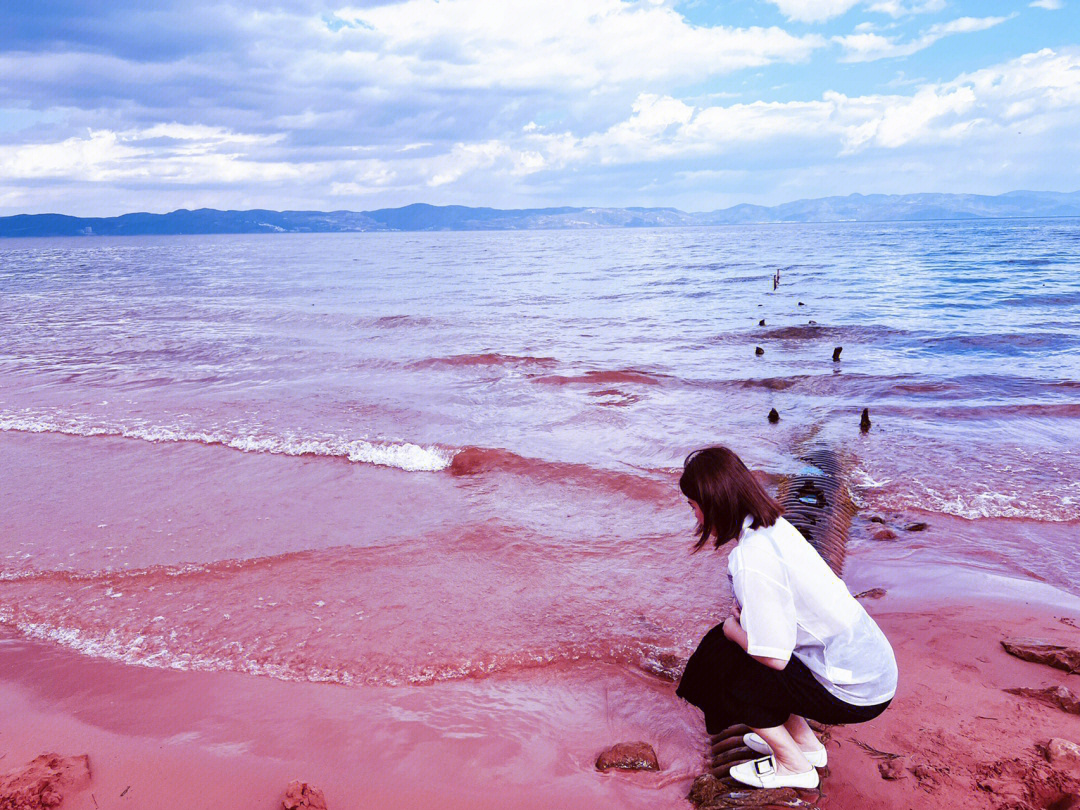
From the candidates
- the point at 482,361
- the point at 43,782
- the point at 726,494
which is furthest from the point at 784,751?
the point at 482,361

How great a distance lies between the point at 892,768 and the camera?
11.2 feet

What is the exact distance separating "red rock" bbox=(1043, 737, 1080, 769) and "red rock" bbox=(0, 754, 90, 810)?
4766mm

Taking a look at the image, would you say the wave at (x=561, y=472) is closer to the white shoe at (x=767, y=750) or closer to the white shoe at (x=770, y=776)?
the white shoe at (x=767, y=750)

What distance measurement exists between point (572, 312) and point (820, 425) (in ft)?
47.5

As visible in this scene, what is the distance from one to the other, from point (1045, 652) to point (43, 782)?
5.63 meters

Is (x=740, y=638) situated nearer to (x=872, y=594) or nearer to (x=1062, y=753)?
(x=1062, y=753)

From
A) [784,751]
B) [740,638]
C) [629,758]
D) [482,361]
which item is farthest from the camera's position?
[482,361]

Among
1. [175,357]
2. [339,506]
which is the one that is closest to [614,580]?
[339,506]

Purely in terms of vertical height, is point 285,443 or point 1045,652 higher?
point 285,443

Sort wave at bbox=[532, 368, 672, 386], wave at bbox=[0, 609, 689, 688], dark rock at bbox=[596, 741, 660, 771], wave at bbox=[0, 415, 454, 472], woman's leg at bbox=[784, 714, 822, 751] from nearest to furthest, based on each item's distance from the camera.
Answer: woman's leg at bbox=[784, 714, 822, 751]
dark rock at bbox=[596, 741, 660, 771]
wave at bbox=[0, 609, 689, 688]
wave at bbox=[0, 415, 454, 472]
wave at bbox=[532, 368, 672, 386]

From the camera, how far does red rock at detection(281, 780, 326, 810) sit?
10.5 ft

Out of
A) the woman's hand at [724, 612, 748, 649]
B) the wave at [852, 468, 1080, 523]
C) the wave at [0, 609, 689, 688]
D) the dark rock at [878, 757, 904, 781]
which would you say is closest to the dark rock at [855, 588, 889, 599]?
the wave at [0, 609, 689, 688]

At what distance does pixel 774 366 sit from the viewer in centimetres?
1494

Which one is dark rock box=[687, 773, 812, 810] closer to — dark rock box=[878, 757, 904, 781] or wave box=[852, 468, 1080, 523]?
dark rock box=[878, 757, 904, 781]
